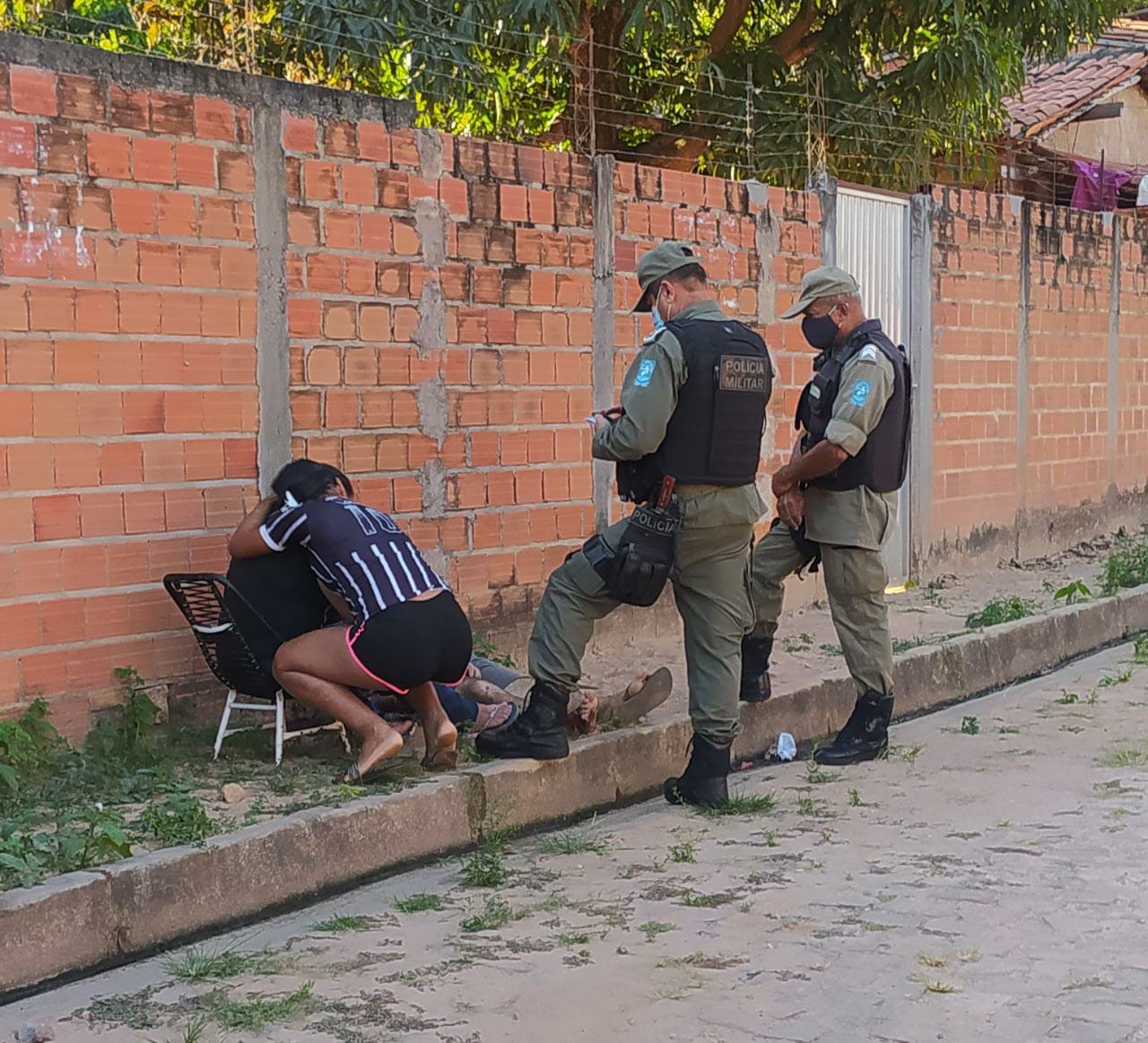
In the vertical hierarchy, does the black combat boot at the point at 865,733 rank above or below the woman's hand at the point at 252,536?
below

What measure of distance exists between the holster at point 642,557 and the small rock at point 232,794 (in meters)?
1.39

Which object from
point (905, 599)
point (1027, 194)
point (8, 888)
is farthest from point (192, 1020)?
point (1027, 194)

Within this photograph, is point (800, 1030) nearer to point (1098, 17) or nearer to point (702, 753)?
point (702, 753)

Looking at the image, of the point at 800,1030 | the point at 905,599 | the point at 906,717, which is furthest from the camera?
the point at 905,599

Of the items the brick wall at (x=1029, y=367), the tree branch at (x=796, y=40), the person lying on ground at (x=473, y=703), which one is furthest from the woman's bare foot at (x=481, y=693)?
the tree branch at (x=796, y=40)

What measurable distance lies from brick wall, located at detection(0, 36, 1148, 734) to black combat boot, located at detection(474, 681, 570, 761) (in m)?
1.16

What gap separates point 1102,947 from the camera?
165 inches

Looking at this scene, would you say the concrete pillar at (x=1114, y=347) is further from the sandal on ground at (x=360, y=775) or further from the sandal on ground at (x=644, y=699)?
the sandal on ground at (x=360, y=775)

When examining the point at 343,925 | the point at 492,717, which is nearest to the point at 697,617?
the point at 492,717

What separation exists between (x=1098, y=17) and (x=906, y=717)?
300 inches

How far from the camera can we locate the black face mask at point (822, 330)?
6.50 metres

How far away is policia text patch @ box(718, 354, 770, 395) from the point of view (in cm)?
559

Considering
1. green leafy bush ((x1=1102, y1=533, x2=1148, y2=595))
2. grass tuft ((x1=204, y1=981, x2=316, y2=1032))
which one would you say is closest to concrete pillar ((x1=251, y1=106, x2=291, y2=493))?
grass tuft ((x1=204, y1=981, x2=316, y2=1032))

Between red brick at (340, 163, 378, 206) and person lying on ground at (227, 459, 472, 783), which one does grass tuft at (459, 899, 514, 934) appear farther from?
red brick at (340, 163, 378, 206)
